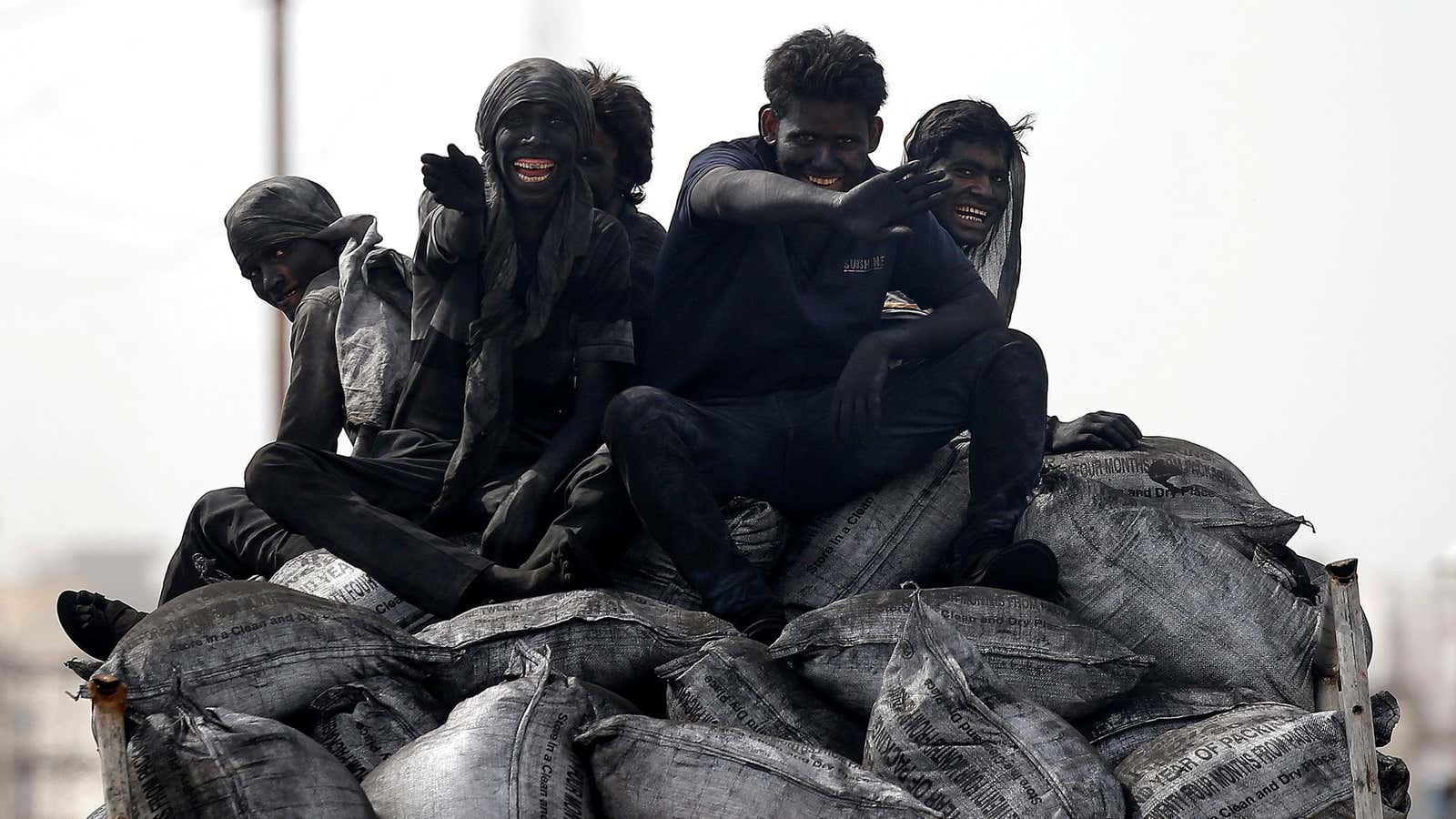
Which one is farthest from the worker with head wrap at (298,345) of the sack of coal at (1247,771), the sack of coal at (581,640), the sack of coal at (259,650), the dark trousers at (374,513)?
the sack of coal at (1247,771)

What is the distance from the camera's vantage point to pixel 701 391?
4.43 m

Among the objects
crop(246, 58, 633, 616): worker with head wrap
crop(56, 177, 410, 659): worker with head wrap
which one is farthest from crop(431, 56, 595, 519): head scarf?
crop(56, 177, 410, 659): worker with head wrap

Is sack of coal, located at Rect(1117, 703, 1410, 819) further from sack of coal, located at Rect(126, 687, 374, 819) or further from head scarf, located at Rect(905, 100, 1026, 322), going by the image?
head scarf, located at Rect(905, 100, 1026, 322)

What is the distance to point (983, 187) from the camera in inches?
205

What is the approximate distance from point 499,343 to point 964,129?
5.14ft

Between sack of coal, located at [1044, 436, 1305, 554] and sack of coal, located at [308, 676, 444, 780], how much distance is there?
1.64 meters

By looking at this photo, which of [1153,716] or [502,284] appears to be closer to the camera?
[1153,716]

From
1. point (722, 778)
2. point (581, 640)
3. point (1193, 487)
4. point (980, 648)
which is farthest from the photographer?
point (1193, 487)

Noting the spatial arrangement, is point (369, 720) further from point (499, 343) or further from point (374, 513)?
point (499, 343)

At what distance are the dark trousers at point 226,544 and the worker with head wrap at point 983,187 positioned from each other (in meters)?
1.96

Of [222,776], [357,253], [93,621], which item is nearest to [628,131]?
[357,253]

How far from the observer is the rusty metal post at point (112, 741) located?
2.91 m

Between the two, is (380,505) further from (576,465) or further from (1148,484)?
(1148,484)

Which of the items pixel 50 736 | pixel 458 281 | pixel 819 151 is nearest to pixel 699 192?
pixel 819 151
